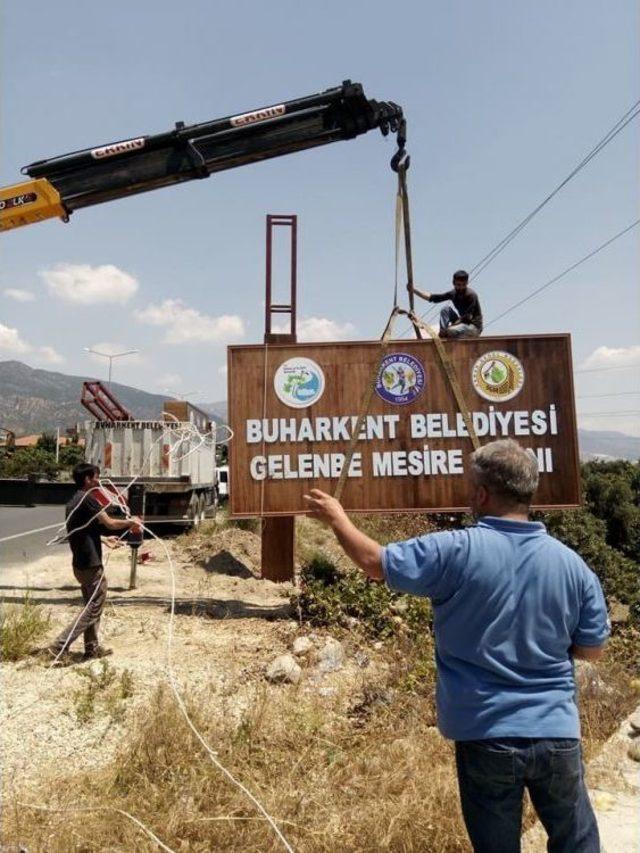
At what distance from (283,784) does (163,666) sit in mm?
2478

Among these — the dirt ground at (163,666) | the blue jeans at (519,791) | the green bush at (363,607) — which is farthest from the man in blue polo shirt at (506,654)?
the green bush at (363,607)

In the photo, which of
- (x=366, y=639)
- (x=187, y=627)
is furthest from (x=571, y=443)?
(x=187, y=627)

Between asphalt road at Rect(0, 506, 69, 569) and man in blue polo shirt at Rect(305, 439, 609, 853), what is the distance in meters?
10.9

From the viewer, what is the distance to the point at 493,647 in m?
2.18

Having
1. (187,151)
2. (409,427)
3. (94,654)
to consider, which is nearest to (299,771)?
(94,654)

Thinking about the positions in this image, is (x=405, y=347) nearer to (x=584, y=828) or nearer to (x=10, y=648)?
(x=10, y=648)

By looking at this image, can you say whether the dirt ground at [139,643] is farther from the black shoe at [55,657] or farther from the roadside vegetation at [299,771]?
the roadside vegetation at [299,771]

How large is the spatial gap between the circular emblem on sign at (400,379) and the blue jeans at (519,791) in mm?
5939

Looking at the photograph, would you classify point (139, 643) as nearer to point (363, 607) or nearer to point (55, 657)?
point (55, 657)

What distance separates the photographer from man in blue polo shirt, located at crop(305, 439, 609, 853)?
214cm

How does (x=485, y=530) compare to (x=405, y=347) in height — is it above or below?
below

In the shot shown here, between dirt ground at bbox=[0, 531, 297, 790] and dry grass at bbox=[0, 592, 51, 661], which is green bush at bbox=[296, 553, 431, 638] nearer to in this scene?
dirt ground at bbox=[0, 531, 297, 790]

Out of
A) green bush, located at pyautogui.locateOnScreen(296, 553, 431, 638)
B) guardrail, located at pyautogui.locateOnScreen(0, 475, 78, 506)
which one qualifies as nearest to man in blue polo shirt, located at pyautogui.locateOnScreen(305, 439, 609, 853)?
green bush, located at pyautogui.locateOnScreen(296, 553, 431, 638)

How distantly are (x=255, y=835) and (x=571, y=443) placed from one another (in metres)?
6.27
